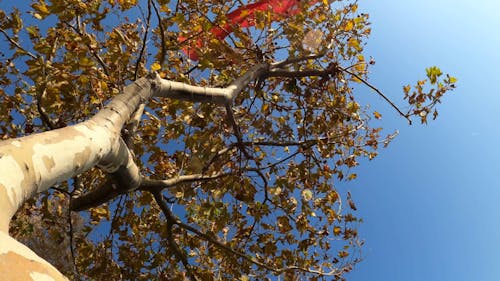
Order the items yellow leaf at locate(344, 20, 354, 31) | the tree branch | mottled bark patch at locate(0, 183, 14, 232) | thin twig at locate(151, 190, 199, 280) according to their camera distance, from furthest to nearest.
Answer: yellow leaf at locate(344, 20, 354, 31) → thin twig at locate(151, 190, 199, 280) → the tree branch → mottled bark patch at locate(0, 183, 14, 232)

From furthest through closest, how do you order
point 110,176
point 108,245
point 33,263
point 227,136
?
1. point 227,136
2. point 108,245
3. point 110,176
4. point 33,263

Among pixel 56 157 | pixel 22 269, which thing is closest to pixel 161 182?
pixel 56 157

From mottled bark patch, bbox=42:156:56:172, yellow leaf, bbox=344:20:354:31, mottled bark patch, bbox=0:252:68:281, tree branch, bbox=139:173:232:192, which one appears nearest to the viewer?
mottled bark patch, bbox=0:252:68:281

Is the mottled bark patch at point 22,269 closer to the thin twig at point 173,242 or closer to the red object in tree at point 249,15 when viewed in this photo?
the thin twig at point 173,242

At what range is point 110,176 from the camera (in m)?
4.16

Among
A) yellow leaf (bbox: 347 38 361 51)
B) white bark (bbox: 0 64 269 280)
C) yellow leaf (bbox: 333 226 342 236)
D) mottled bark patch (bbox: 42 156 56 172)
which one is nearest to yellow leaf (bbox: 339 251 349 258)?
yellow leaf (bbox: 333 226 342 236)

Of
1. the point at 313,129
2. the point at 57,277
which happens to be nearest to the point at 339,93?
the point at 313,129

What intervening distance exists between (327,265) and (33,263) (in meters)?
6.48

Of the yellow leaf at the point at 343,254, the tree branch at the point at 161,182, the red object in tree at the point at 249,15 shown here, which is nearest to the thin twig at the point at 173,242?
the tree branch at the point at 161,182

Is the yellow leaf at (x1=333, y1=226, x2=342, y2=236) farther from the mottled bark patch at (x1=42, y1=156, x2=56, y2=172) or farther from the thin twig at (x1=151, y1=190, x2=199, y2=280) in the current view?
the mottled bark patch at (x1=42, y1=156, x2=56, y2=172)

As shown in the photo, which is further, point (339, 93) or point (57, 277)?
point (339, 93)

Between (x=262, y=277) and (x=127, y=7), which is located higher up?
(x=127, y=7)

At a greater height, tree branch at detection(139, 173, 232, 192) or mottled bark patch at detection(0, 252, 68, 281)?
tree branch at detection(139, 173, 232, 192)

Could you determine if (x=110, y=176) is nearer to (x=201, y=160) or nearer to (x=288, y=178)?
(x=201, y=160)
